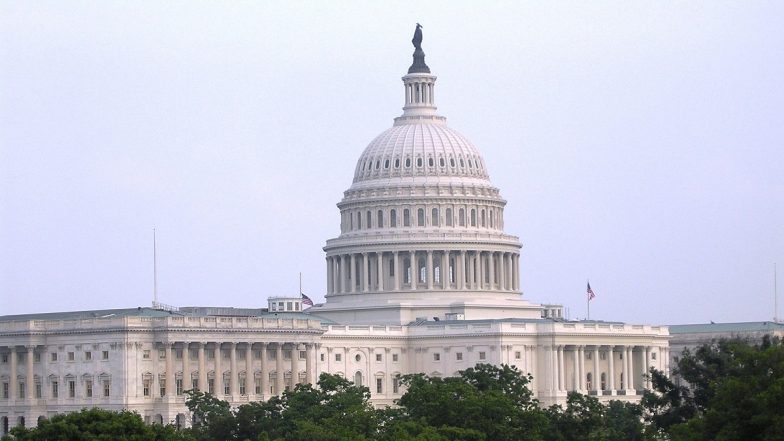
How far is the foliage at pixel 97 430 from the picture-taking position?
155750 millimetres

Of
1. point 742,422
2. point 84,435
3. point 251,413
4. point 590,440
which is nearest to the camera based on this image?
point 742,422

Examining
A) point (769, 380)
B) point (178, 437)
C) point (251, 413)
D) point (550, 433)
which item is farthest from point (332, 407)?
point (769, 380)

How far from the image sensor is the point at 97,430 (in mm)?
156875

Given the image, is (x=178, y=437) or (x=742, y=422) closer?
(x=742, y=422)

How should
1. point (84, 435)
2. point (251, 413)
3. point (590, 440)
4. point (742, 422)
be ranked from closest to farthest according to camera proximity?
point (742, 422), point (84, 435), point (590, 440), point (251, 413)

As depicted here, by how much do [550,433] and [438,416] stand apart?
7908 millimetres

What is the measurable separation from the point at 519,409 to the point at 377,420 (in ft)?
35.4

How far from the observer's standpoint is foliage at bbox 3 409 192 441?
511 ft

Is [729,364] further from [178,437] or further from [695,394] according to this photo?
[178,437]

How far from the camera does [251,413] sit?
199125mm

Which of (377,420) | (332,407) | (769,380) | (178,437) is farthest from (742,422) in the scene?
(332,407)

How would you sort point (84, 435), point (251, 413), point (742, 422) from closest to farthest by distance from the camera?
point (742, 422) → point (84, 435) → point (251, 413)

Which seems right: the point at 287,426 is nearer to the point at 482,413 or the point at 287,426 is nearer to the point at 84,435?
the point at 482,413

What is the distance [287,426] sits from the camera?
614 feet
